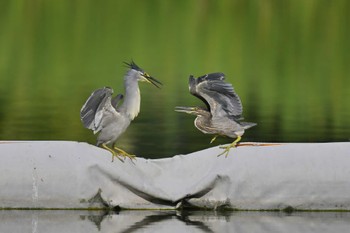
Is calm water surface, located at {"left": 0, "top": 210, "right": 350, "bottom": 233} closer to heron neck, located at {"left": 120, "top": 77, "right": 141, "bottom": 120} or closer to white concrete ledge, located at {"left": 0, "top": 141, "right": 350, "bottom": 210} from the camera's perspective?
white concrete ledge, located at {"left": 0, "top": 141, "right": 350, "bottom": 210}

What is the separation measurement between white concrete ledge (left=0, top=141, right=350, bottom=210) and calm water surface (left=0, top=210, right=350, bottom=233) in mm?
120

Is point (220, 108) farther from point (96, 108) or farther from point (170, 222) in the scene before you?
point (170, 222)

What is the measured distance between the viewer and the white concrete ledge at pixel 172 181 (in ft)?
41.5

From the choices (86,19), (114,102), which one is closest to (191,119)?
(114,102)

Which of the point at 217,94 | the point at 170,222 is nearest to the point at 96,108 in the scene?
the point at 217,94

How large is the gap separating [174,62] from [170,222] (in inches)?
907

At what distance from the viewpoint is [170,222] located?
39.9 ft

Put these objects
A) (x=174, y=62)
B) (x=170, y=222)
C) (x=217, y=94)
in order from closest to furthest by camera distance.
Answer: (x=170, y=222)
(x=217, y=94)
(x=174, y=62)

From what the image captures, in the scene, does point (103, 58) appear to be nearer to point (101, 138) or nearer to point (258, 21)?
point (258, 21)

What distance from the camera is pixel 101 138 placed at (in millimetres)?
13031

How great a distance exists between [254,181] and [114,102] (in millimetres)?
1403

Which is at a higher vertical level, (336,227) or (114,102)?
(114,102)

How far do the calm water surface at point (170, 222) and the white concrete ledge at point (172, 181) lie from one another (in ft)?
0.39

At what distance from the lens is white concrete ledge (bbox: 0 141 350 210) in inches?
498
